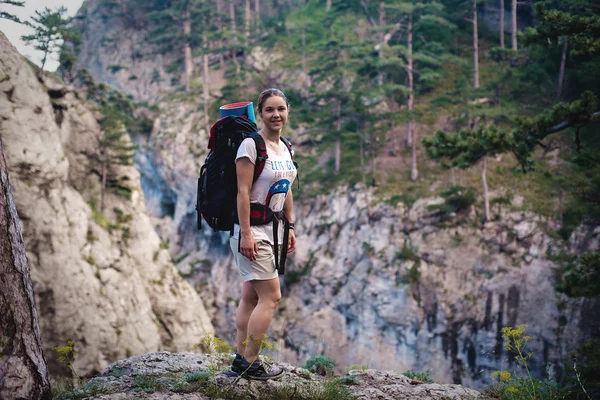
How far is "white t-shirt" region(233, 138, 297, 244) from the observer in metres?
4.07


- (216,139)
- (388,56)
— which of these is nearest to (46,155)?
(216,139)

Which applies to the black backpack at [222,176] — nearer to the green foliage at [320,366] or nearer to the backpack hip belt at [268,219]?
the backpack hip belt at [268,219]

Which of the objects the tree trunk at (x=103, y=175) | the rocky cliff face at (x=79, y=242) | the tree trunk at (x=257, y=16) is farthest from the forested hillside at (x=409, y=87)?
the tree trunk at (x=103, y=175)

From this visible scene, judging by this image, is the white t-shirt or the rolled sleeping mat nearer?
the white t-shirt

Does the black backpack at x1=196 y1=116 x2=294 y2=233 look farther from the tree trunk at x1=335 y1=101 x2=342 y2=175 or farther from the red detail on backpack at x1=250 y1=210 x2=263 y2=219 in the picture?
the tree trunk at x1=335 y1=101 x2=342 y2=175

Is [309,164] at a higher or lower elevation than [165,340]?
higher

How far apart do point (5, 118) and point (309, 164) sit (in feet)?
60.5

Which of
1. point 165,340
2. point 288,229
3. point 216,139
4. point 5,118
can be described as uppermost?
point 5,118

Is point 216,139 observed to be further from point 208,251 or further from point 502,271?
point 208,251

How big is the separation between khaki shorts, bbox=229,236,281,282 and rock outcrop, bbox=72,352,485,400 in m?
0.92

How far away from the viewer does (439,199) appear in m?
25.1

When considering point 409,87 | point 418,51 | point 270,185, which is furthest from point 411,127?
point 270,185

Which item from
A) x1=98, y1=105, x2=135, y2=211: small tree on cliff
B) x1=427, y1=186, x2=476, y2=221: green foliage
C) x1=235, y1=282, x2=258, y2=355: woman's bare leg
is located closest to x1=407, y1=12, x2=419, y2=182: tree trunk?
x1=427, y1=186, x2=476, y2=221: green foliage

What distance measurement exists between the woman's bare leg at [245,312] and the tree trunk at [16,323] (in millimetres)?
1541
